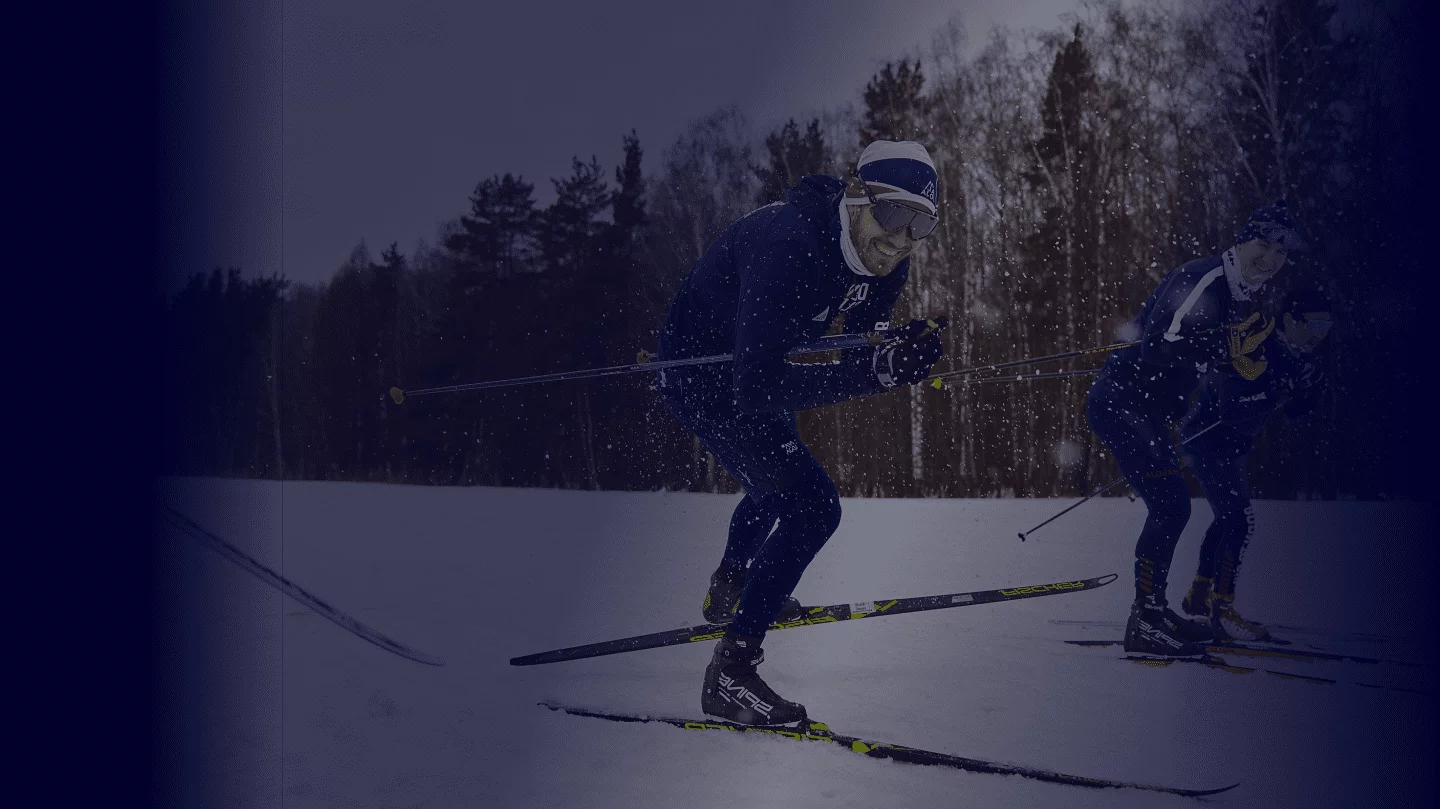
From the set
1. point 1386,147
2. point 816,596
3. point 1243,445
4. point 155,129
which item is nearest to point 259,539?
point 155,129

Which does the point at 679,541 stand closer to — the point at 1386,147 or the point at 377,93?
the point at 377,93

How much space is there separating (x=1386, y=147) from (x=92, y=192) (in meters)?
3.66

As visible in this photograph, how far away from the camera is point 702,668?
2.35 meters

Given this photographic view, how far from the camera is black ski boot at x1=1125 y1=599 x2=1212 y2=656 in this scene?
2.45m

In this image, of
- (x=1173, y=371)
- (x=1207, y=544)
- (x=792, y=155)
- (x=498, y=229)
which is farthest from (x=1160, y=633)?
(x=498, y=229)

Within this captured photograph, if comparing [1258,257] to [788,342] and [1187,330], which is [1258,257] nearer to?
[1187,330]

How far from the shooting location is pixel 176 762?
1183mm

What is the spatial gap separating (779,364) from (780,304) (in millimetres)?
117

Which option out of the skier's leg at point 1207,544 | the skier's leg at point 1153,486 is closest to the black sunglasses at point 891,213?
the skier's leg at point 1153,486

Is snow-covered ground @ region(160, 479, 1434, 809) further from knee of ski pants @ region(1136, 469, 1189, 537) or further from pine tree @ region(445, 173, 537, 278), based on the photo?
pine tree @ region(445, 173, 537, 278)

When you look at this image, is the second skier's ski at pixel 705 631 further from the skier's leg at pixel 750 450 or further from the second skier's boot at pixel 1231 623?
the second skier's boot at pixel 1231 623

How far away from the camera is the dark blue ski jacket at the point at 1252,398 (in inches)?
106

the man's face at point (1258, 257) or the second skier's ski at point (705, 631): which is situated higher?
the man's face at point (1258, 257)

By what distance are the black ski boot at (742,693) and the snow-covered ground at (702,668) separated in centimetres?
6
